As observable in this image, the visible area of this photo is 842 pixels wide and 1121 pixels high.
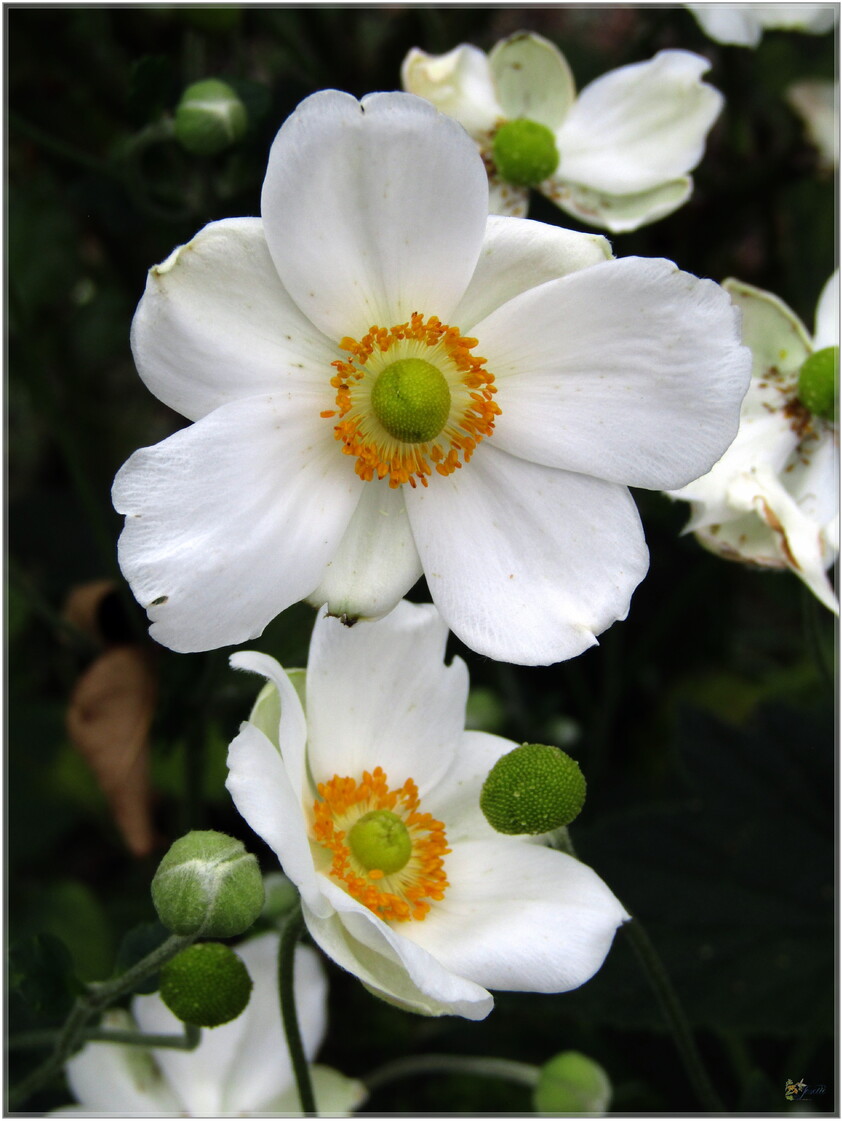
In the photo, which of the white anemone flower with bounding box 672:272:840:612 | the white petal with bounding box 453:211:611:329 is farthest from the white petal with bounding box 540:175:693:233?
the white petal with bounding box 453:211:611:329

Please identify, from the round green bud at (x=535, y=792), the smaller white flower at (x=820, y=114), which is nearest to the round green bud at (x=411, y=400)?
the round green bud at (x=535, y=792)

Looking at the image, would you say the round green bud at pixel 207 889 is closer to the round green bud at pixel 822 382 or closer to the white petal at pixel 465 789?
the white petal at pixel 465 789

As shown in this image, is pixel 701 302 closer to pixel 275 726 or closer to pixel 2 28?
pixel 275 726

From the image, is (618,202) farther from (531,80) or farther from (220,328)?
(220,328)

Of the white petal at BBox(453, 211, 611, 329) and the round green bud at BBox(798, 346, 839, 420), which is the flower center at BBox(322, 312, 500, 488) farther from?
the round green bud at BBox(798, 346, 839, 420)

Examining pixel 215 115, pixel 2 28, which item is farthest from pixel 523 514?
pixel 2 28

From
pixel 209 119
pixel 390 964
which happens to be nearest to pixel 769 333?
pixel 209 119
